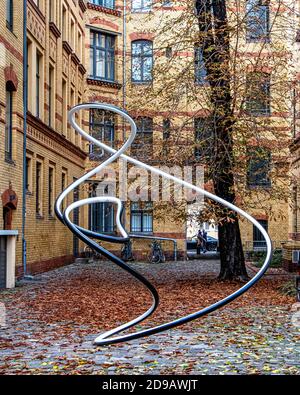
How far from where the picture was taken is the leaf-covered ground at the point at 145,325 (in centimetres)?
930

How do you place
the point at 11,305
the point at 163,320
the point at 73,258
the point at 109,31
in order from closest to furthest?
1. the point at 163,320
2. the point at 11,305
3. the point at 73,258
4. the point at 109,31

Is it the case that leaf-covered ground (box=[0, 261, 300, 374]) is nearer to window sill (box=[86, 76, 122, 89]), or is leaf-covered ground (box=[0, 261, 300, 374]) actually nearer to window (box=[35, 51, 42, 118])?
window (box=[35, 51, 42, 118])

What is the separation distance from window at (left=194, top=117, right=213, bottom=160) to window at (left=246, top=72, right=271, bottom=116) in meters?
1.32

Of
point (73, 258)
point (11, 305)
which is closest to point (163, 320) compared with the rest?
point (11, 305)

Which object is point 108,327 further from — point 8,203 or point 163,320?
point 8,203

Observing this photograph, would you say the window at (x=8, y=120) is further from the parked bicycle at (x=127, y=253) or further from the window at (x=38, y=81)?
the parked bicycle at (x=127, y=253)

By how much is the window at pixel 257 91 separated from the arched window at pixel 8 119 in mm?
7727

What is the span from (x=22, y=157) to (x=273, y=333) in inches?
527

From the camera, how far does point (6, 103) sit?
21.5 m

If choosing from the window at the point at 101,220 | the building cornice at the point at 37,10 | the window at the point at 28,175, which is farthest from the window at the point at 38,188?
the window at the point at 101,220

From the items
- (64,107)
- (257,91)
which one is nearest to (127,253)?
(64,107)

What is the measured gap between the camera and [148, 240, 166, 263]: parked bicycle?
1427 inches

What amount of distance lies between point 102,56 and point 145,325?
27.5 m

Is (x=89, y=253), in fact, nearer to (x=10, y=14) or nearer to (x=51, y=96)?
(x=51, y=96)
